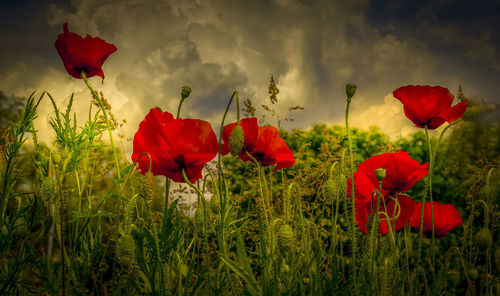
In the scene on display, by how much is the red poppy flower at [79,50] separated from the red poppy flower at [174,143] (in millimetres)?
332

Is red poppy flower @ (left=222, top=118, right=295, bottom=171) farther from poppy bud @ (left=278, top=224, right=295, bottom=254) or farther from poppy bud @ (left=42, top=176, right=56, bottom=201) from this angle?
poppy bud @ (left=42, top=176, right=56, bottom=201)

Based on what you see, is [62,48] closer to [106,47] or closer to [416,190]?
[106,47]

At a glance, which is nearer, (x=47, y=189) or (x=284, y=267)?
(x=47, y=189)

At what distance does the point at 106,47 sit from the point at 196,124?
0.48 m

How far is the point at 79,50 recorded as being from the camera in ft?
4.10

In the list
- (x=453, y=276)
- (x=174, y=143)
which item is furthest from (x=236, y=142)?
(x=453, y=276)

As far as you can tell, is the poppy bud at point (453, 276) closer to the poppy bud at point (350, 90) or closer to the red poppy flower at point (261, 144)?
the red poppy flower at point (261, 144)

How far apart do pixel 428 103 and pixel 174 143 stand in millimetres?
862

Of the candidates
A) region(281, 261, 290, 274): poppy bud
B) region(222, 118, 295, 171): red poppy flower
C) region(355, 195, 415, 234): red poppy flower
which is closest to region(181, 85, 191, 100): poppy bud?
region(222, 118, 295, 171): red poppy flower

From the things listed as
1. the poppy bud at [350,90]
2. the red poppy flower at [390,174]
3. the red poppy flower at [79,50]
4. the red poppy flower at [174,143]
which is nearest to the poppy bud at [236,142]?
the red poppy flower at [174,143]

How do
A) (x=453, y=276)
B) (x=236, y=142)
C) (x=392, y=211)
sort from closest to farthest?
(x=236, y=142) < (x=392, y=211) < (x=453, y=276)

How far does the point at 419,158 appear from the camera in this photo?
4164 mm

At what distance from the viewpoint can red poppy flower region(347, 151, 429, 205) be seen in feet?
4.09

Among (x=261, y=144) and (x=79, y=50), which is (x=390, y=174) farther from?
(x=79, y=50)
